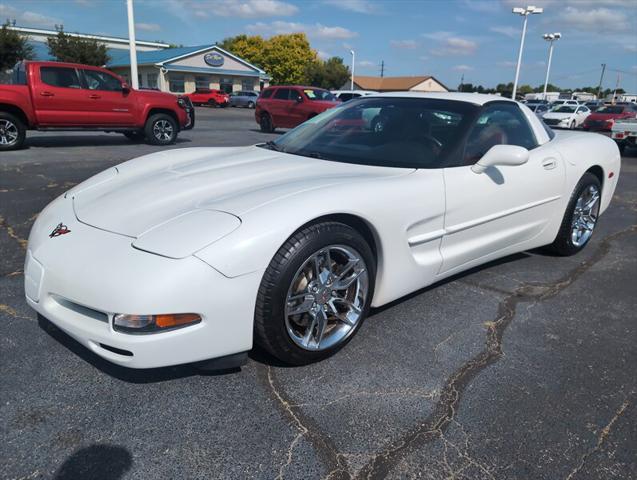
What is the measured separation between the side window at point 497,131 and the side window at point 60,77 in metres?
9.27

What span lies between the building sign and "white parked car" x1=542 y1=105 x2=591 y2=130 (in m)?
31.6

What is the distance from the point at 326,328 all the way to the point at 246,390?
0.53m

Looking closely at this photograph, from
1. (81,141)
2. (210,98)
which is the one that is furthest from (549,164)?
(210,98)

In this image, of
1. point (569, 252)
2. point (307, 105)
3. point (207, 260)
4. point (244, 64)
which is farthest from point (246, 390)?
point (244, 64)

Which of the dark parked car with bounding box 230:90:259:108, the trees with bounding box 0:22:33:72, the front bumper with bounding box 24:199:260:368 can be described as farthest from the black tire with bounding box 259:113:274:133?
the trees with bounding box 0:22:33:72

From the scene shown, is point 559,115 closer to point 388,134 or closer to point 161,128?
point 161,128

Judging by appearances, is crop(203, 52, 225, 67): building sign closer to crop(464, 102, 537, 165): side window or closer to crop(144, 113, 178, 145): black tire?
crop(144, 113, 178, 145): black tire

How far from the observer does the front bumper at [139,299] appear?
6.06 feet

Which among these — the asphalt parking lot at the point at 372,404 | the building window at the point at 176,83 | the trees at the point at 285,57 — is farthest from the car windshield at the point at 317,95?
the trees at the point at 285,57

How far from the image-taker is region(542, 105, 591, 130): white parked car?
71.8ft

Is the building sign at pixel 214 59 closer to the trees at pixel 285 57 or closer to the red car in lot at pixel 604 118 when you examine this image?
the trees at pixel 285 57

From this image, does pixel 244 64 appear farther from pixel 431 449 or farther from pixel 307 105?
pixel 431 449

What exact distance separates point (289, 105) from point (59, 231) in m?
14.1

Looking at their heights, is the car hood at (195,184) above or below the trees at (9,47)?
below
